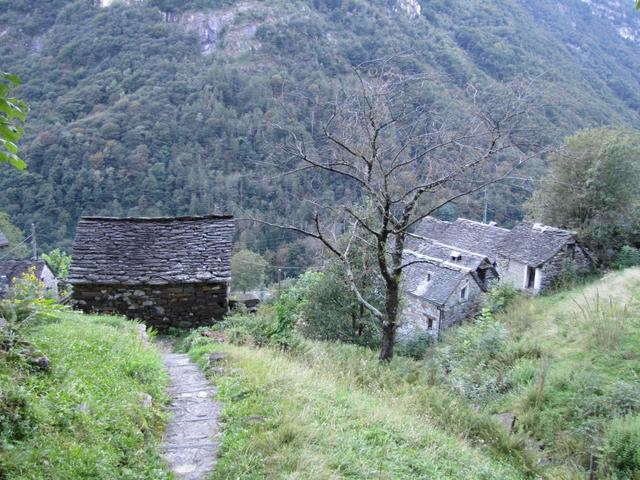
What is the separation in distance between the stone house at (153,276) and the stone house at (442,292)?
12.1 meters

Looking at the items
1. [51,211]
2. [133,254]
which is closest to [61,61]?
[51,211]

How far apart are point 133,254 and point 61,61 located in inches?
2729

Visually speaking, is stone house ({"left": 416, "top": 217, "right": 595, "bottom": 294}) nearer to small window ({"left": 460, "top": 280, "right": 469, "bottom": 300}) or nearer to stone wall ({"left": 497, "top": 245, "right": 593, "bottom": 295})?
stone wall ({"left": 497, "top": 245, "right": 593, "bottom": 295})

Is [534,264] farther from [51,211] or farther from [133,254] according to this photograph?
[51,211]

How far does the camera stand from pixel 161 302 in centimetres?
1328

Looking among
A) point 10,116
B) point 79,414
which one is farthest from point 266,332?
point 10,116

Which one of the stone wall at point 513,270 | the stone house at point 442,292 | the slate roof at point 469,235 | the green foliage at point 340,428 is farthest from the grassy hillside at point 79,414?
the slate roof at point 469,235

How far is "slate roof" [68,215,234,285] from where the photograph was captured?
13.1 m

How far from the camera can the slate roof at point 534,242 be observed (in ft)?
83.3

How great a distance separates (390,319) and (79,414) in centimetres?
644

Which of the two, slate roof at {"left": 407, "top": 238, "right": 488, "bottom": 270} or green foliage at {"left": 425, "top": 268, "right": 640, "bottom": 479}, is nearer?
green foliage at {"left": 425, "top": 268, "right": 640, "bottom": 479}

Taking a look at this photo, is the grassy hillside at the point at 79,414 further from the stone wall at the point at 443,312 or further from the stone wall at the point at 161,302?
the stone wall at the point at 443,312

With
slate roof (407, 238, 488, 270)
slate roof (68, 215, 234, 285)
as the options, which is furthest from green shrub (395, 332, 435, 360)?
slate roof (68, 215, 234, 285)

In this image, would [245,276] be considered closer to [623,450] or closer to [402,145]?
[402,145]
